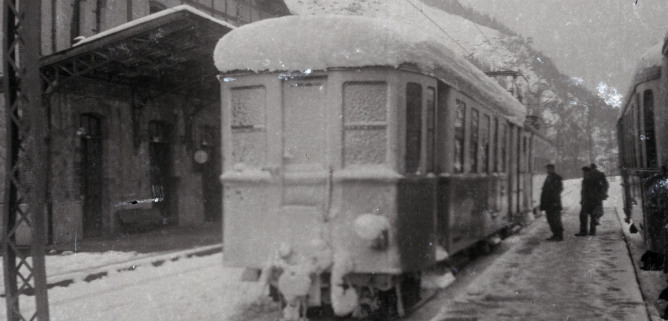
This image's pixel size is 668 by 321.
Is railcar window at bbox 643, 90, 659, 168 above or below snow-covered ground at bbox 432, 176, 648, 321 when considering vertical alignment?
above

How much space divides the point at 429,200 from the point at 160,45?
8.72m

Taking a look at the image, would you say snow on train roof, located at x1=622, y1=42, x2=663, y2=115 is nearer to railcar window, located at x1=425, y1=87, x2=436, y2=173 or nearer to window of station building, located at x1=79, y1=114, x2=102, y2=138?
railcar window, located at x1=425, y1=87, x2=436, y2=173

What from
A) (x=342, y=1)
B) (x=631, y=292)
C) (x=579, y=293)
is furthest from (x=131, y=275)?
(x=342, y=1)

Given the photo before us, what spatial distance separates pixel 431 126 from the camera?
6.64 m

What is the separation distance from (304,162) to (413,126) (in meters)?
1.20

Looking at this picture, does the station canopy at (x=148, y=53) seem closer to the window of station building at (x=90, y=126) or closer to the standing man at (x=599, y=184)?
the window of station building at (x=90, y=126)

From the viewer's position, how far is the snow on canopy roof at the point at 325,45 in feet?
19.1

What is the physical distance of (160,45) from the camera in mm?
13047

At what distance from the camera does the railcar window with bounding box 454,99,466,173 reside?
24.2 feet

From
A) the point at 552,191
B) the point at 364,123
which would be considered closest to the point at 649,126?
the point at 364,123

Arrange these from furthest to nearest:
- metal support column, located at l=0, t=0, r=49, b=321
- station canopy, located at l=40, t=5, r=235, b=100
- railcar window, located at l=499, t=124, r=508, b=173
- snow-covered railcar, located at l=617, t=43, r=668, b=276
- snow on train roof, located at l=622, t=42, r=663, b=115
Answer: station canopy, located at l=40, t=5, r=235, b=100, railcar window, located at l=499, t=124, r=508, b=173, snow on train roof, located at l=622, t=42, r=663, b=115, snow-covered railcar, located at l=617, t=43, r=668, b=276, metal support column, located at l=0, t=0, r=49, b=321

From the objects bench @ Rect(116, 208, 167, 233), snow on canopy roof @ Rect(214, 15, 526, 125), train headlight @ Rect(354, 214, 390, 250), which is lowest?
bench @ Rect(116, 208, 167, 233)

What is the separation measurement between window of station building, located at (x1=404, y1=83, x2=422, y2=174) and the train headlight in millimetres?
658

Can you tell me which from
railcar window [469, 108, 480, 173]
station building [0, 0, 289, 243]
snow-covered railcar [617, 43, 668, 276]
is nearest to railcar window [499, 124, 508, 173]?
railcar window [469, 108, 480, 173]
